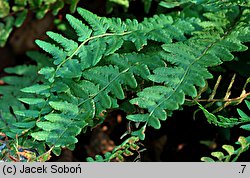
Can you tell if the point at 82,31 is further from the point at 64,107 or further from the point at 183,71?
the point at 183,71

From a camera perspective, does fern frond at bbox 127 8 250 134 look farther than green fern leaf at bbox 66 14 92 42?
No

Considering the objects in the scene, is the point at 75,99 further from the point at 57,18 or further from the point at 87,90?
the point at 57,18

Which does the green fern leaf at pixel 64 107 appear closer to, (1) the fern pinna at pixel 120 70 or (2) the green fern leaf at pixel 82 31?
(1) the fern pinna at pixel 120 70

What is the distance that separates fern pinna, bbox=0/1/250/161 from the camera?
1.75 metres

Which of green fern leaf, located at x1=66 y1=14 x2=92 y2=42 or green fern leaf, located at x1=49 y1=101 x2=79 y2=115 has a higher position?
green fern leaf, located at x1=66 y1=14 x2=92 y2=42

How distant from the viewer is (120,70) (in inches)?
75.0

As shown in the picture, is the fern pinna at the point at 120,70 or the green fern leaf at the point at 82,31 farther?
the green fern leaf at the point at 82,31

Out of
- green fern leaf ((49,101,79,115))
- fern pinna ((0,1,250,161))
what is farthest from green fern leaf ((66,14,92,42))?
green fern leaf ((49,101,79,115))

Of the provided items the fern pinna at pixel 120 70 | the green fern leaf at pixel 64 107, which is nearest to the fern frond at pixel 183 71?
the fern pinna at pixel 120 70

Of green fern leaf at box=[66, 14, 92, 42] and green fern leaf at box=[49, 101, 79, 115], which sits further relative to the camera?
green fern leaf at box=[66, 14, 92, 42]

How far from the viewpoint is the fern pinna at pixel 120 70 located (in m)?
1.75

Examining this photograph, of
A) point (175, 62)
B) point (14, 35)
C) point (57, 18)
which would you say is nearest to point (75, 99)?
point (175, 62)

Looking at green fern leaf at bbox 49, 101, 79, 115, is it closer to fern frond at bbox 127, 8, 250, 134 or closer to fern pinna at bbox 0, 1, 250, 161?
fern pinna at bbox 0, 1, 250, 161

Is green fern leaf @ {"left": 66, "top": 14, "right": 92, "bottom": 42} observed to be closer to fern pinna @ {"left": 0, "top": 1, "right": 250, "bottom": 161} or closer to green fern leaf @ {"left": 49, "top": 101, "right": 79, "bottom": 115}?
fern pinna @ {"left": 0, "top": 1, "right": 250, "bottom": 161}
